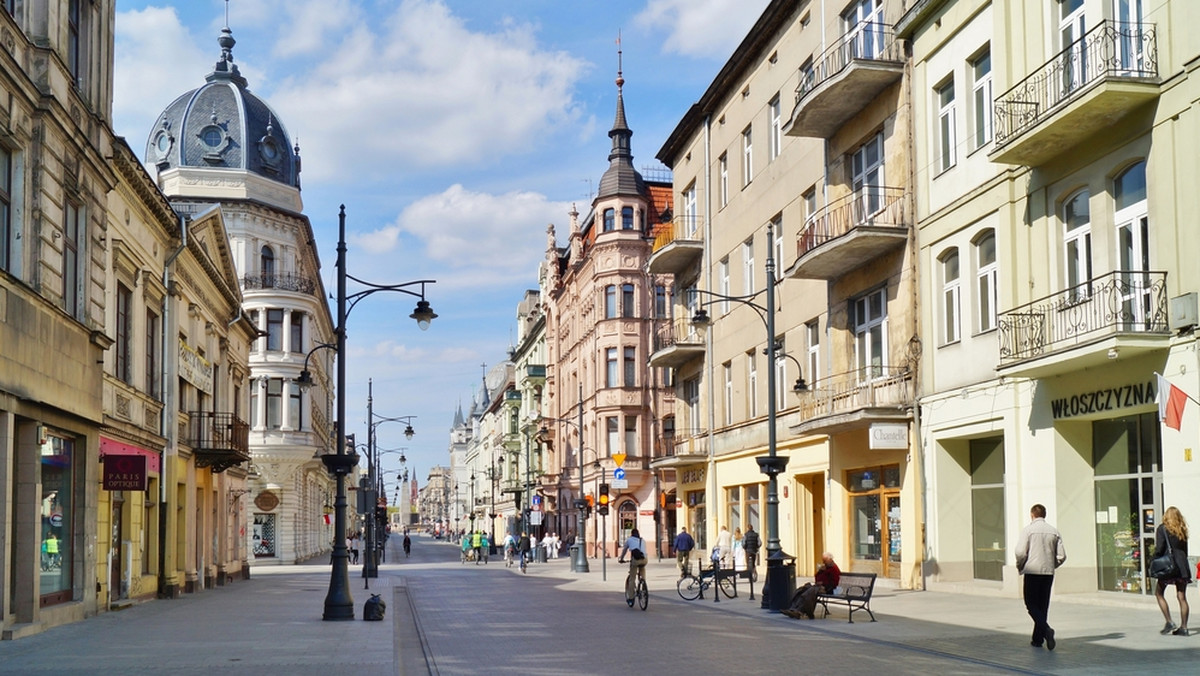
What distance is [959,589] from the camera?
2481 cm

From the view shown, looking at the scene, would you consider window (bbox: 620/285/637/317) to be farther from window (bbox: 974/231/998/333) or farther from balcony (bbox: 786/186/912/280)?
window (bbox: 974/231/998/333)

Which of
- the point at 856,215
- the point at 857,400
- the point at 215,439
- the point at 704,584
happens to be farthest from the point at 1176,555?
the point at 215,439

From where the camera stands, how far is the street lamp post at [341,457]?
21.5 metres

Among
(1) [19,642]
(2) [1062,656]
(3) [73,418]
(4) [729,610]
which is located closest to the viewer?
(2) [1062,656]

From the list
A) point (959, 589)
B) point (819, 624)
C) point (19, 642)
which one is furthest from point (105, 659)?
point (959, 589)

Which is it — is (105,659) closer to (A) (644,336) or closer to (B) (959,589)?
(B) (959,589)

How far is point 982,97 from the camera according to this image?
24.1m

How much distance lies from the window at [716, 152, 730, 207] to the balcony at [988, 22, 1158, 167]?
1780 centimetres

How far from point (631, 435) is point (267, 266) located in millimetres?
Answer: 18763

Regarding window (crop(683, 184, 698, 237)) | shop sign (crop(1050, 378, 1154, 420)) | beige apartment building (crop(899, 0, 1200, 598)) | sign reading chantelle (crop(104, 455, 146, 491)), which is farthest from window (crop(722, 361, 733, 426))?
sign reading chantelle (crop(104, 455, 146, 491))

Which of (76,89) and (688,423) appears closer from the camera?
(76,89)

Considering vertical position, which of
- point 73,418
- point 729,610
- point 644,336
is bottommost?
point 729,610

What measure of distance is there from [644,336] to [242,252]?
61.8 ft

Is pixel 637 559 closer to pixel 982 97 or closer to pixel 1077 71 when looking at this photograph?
pixel 982 97
